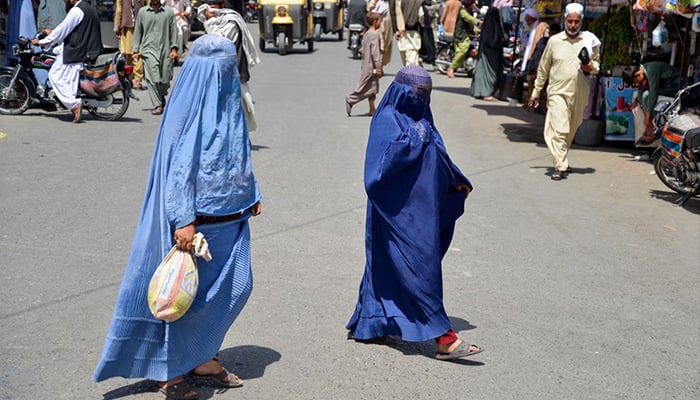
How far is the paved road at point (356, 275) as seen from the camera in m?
4.75

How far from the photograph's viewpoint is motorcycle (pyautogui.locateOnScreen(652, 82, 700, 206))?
9.06 metres

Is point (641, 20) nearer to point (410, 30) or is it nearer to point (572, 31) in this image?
point (572, 31)

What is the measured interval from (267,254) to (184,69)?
118 inches

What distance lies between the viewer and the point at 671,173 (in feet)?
31.8

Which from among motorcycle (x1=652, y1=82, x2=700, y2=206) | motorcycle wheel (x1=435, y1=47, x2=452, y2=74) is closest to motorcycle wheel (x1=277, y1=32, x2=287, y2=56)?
motorcycle wheel (x1=435, y1=47, x2=452, y2=74)

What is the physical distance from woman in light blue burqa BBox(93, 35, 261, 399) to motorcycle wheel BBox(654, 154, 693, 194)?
6391 mm

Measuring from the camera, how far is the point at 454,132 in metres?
13.4

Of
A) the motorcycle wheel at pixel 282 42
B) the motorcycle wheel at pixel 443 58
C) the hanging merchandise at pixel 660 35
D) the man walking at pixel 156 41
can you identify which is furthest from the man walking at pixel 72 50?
the motorcycle wheel at pixel 282 42

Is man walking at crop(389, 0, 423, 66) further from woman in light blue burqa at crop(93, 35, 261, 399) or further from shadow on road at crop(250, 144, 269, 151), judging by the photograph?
woman in light blue burqa at crop(93, 35, 261, 399)

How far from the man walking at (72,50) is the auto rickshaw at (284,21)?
12097 mm

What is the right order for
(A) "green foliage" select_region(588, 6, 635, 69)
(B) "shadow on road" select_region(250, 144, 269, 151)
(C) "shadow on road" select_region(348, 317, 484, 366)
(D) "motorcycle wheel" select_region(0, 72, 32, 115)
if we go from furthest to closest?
(D) "motorcycle wheel" select_region(0, 72, 32, 115) → (A) "green foliage" select_region(588, 6, 635, 69) → (B) "shadow on road" select_region(250, 144, 269, 151) → (C) "shadow on road" select_region(348, 317, 484, 366)

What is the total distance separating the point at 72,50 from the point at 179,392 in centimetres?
901

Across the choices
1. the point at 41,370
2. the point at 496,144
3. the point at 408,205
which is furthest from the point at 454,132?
the point at 41,370

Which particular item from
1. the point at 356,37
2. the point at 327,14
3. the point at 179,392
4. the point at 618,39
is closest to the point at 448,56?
the point at 356,37
